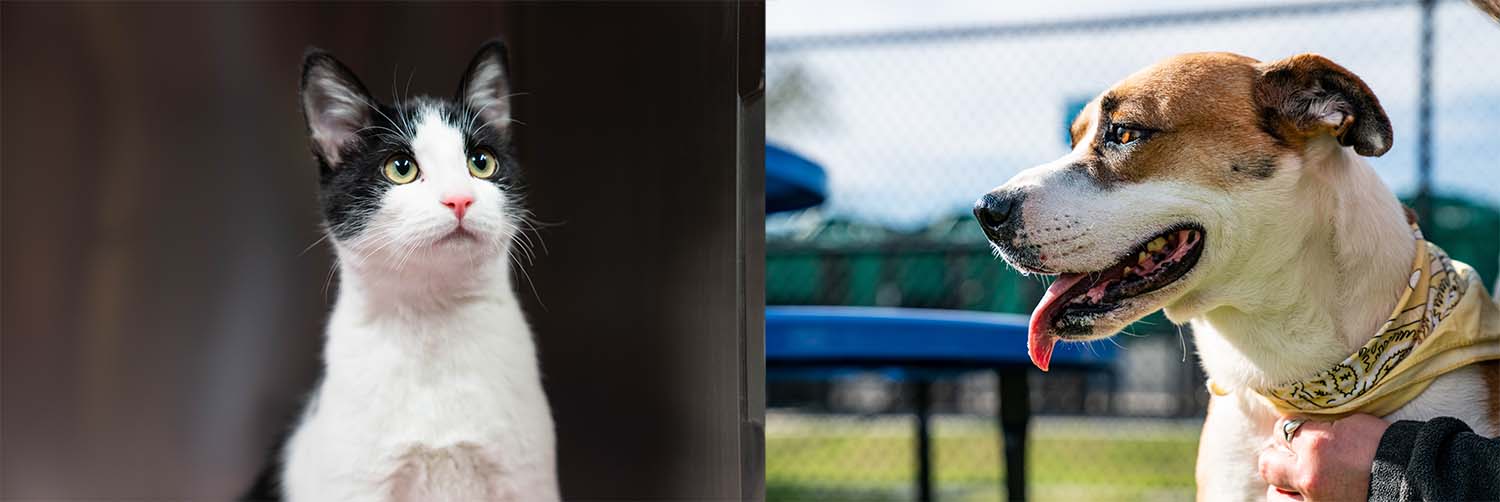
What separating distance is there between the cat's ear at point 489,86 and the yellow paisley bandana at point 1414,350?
859 mm

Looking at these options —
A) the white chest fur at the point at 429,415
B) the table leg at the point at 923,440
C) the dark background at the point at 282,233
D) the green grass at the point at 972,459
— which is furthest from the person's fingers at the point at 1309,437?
the green grass at the point at 972,459

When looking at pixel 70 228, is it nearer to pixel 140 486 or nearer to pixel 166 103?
pixel 166 103

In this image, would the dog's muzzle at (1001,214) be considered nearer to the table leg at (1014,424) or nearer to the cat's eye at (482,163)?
the cat's eye at (482,163)

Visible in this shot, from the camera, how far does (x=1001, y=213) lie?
1.12 m

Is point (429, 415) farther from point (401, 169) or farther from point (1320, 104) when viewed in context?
point (1320, 104)

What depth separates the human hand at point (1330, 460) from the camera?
1052mm

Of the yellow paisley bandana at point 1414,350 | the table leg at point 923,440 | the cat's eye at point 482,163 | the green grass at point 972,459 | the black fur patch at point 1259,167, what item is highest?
the cat's eye at point 482,163

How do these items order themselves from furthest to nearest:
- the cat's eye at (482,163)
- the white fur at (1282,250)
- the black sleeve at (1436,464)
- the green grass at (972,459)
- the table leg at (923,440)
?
the green grass at (972,459) < the table leg at (923,440) < the cat's eye at (482,163) < the white fur at (1282,250) < the black sleeve at (1436,464)

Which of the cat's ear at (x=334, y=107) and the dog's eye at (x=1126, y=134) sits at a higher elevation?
the cat's ear at (x=334, y=107)

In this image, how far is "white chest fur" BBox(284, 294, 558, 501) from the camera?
45.3 inches

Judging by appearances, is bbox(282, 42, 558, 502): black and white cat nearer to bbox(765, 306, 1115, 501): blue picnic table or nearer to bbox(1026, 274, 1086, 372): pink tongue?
bbox(1026, 274, 1086, 372): pink tongue

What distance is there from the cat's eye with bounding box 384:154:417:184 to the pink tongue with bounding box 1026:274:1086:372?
0.65 m

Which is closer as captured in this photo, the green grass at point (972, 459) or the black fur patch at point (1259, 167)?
the black fur patch at point (1259, 167)

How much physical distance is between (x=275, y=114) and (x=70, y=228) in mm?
312
